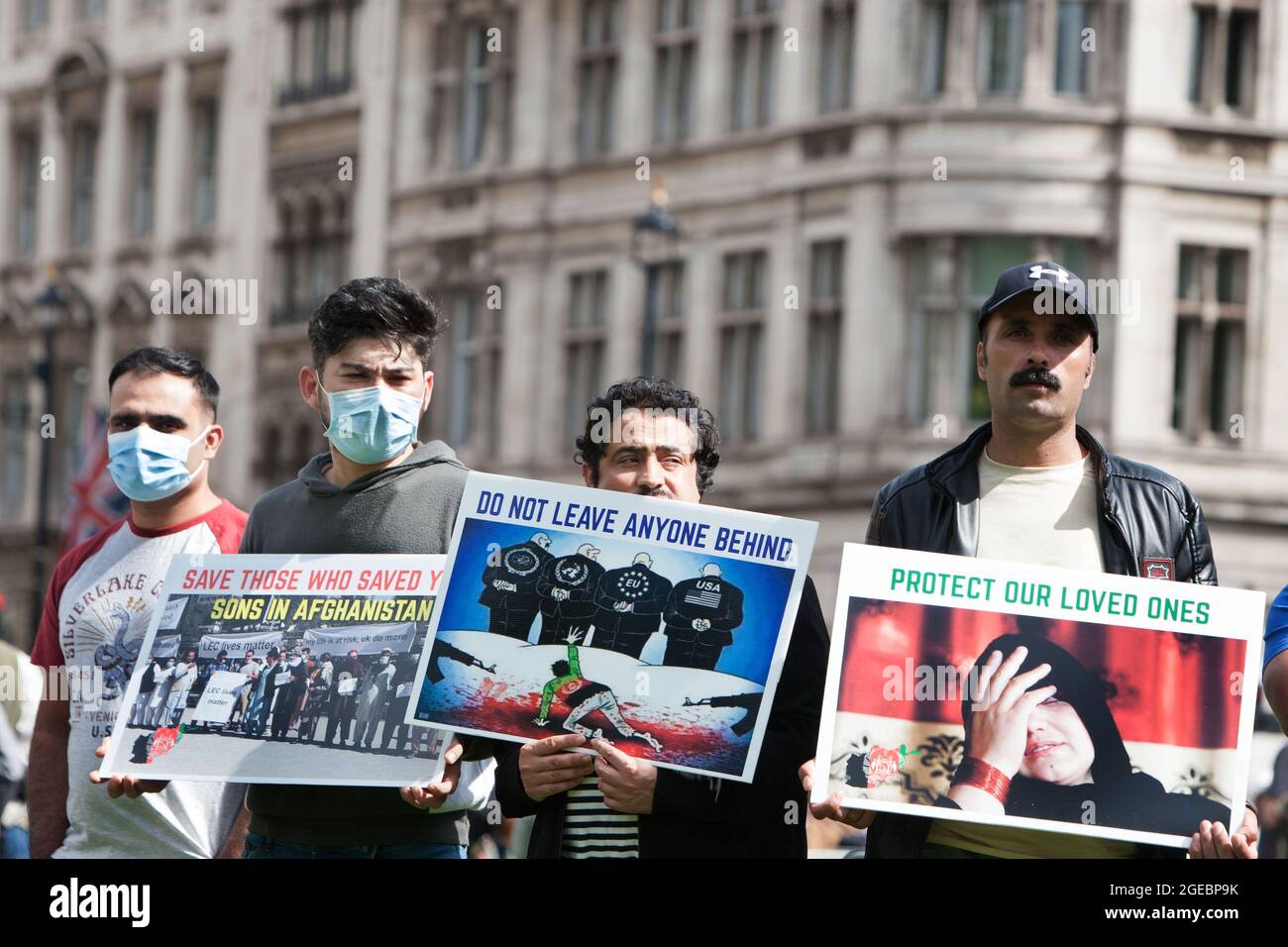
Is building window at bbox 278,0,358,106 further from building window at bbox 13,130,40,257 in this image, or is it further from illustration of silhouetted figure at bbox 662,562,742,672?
illustration of silhouetted figure at bbox 662,562,742,672

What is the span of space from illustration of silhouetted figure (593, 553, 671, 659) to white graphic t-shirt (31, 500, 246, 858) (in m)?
1.33

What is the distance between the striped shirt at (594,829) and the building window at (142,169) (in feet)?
117

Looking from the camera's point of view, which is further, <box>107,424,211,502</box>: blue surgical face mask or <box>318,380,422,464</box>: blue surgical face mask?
<box>107,424,211,502</box>: blue surgical face mask

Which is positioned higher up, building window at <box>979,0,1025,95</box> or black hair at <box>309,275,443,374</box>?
building window at <box>979,0,1025,95</box>

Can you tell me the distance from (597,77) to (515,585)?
2788cm

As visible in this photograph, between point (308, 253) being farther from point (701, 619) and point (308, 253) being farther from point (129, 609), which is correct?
point (701, 619)

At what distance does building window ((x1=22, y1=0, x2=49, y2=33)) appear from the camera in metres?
42.6

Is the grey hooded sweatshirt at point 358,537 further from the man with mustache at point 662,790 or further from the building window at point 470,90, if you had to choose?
the building window at point 470,90

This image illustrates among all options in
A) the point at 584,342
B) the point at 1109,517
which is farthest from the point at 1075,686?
the point at 584,342

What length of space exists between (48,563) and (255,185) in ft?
20.5

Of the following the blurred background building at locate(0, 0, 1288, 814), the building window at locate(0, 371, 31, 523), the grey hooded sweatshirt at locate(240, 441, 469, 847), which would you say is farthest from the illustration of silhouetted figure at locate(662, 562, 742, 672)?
the building window at locate(0, 371, 31, 523)

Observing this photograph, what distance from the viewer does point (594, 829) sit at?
18.2 ft

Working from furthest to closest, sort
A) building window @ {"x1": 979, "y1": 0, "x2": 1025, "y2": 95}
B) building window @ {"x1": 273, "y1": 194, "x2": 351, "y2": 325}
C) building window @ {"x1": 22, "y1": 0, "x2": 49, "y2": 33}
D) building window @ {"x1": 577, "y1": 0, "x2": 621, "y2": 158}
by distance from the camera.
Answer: building window @ {"x1": 22, "y1": 0, "x2": 49, "y2": 33} < building window @ {"x1": 273, "y1": 194, "x2": 351, "y2": 325} < building window @ {"x1": 577, "y1": 0, "x2": 621, "y2": 158} < building window @ {"x1": 979, "y1": 0, "x2": 1025, "y2": 95}

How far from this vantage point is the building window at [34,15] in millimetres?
42594
